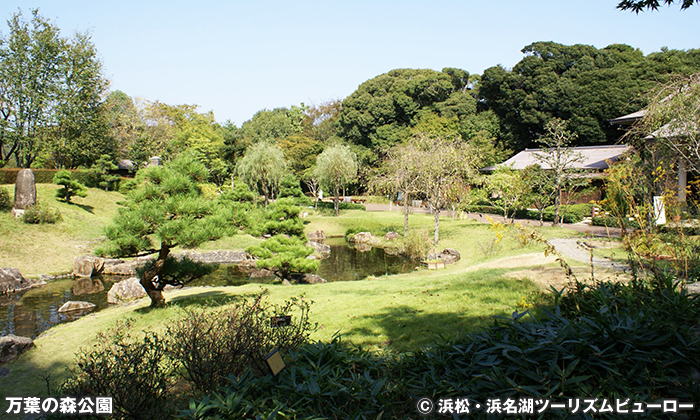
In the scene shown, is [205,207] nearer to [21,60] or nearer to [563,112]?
[21,60]

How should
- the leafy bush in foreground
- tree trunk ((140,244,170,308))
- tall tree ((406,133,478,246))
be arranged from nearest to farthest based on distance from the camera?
the leafy bush in foreground
tree trunk ((140,244,170,308))
tall tree ((406,133,478,246))

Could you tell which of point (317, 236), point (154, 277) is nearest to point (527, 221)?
point (154, 277)

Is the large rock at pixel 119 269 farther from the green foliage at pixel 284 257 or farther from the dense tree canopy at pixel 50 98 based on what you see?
the dense tree canopy at pixel 50 98

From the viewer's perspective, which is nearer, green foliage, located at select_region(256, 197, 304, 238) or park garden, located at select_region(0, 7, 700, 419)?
park garden, located at select_region(0, 7, 700, 419)

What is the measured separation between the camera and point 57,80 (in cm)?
2672

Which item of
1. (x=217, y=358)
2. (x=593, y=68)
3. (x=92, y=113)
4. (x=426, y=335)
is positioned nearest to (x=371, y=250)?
(x=426, y=335)

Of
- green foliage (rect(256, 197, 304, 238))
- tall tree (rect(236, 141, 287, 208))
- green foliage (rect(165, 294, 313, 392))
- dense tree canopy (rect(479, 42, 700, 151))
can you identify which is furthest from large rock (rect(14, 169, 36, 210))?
dense tree canopy (rect(479, 42, 700, 151))

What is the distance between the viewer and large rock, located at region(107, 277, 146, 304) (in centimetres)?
1045

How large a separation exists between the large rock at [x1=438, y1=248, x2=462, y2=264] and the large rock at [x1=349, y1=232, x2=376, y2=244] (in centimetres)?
642

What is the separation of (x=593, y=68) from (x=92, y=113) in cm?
3890

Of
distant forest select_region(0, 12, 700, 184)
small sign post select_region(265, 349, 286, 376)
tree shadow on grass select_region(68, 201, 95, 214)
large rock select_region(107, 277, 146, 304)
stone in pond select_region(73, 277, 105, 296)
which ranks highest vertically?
distant forest select_region(0, 12, 700, 184)

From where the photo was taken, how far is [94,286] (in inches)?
488

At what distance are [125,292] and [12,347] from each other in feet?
14.2

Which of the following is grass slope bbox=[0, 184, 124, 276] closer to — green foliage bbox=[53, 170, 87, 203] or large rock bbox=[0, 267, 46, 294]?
green foliage bbox=[53, 170, 87, 203]
